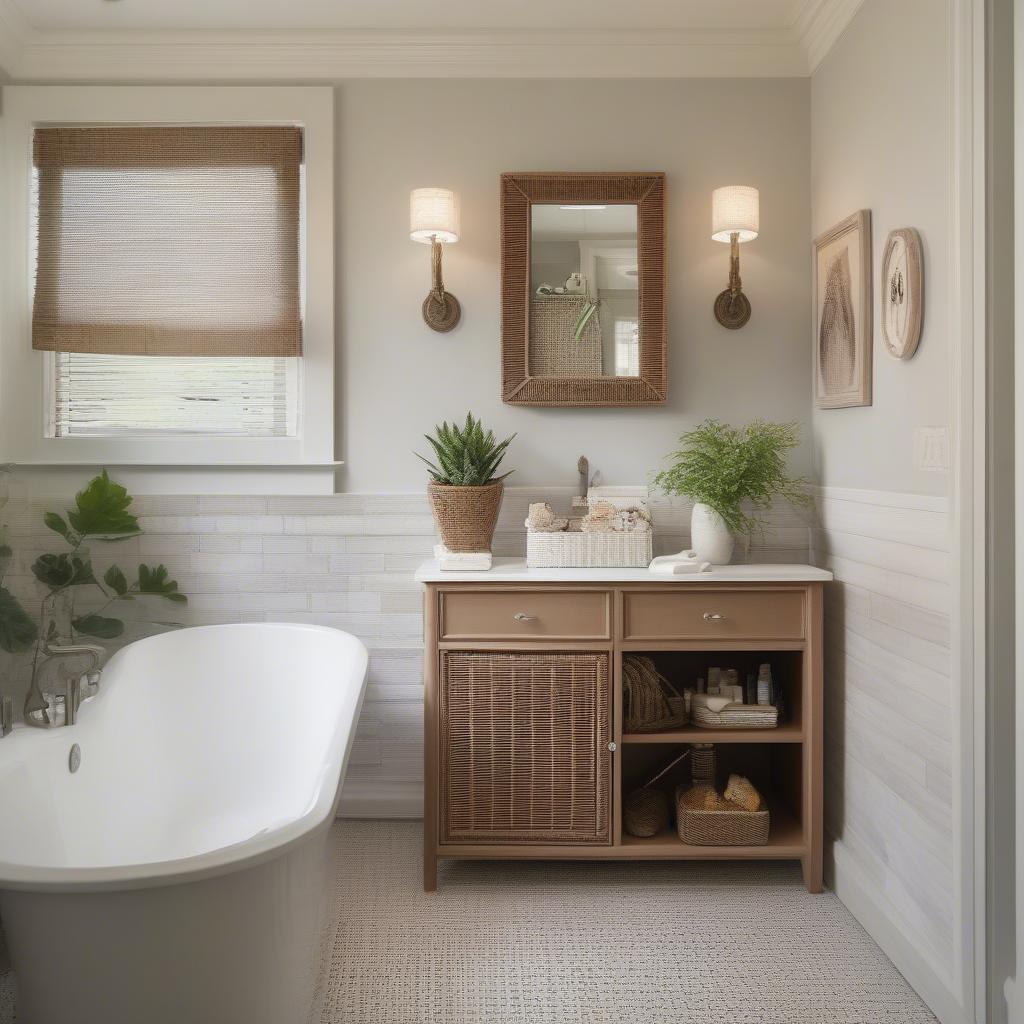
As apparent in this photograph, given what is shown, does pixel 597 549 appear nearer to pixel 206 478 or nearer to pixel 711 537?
pixel 711 537

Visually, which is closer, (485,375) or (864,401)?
(864,401)

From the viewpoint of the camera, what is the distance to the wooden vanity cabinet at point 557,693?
2602mm

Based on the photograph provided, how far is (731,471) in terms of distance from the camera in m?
2.73

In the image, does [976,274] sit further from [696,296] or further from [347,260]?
[347,260]

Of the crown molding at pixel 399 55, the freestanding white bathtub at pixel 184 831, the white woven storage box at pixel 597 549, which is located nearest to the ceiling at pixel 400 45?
the crown molding at pixel 399 55

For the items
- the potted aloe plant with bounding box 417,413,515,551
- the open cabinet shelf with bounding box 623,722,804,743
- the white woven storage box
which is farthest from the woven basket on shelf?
the potted aloe plant with bounding box 417,413,515,551

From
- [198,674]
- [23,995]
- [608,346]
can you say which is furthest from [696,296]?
[23,995]

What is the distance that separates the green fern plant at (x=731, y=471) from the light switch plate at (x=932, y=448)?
0.63 metres

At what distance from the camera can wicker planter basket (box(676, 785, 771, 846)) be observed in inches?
103

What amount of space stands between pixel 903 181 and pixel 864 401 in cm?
57

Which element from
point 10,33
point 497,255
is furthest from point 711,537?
point 10,33

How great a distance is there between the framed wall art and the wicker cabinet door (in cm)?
106

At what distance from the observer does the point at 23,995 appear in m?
1.47

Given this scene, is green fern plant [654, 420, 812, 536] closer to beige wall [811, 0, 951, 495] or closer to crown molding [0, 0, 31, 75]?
beige wall [811, 0, 951, 495]
